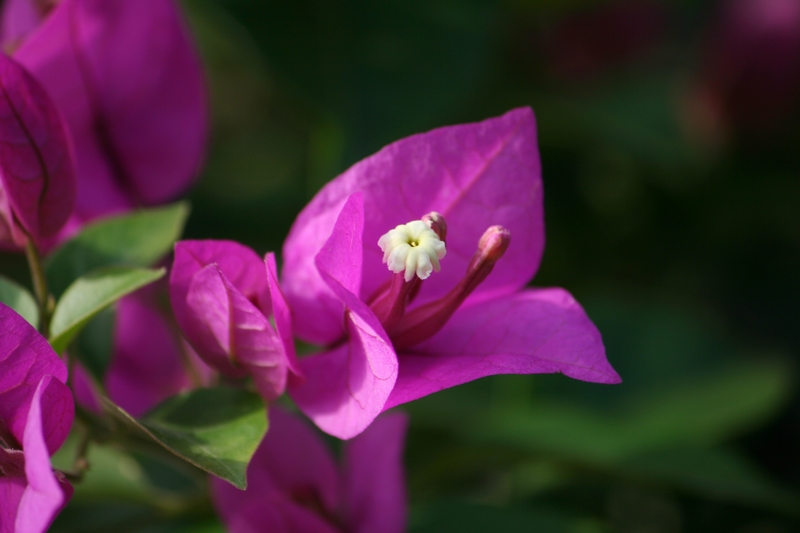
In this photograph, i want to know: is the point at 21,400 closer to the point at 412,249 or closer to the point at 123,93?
the point at 412,249

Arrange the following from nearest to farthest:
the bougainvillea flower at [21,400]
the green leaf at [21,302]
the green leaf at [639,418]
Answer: the bougainvillea flower at [21,400], the green leaf at [21,302], the green leaf at [639,418]

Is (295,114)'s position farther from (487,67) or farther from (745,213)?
(745,213)

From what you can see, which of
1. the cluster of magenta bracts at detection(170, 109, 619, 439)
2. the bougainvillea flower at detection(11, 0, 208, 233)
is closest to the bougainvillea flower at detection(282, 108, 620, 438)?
the cluster of magenta bracts at detection(170, 109, 619, 439)

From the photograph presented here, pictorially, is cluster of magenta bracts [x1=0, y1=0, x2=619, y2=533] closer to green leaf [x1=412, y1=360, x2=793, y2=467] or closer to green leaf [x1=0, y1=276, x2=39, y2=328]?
green leaf [x1=0, y1=276, x2=39, y2=328]

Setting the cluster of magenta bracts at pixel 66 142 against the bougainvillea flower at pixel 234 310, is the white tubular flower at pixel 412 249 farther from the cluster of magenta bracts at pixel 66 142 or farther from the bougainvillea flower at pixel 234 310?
the cluster of magenta bracts at pixel 66 142

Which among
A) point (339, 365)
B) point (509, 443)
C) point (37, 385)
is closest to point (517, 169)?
point (339, 365)

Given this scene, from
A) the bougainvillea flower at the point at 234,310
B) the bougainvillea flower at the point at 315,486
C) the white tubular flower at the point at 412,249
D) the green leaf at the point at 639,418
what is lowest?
the green leaf at the point at 639,418

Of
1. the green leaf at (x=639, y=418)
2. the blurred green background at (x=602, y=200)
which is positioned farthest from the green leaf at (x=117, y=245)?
the green leaf at (x=639, y=418)
